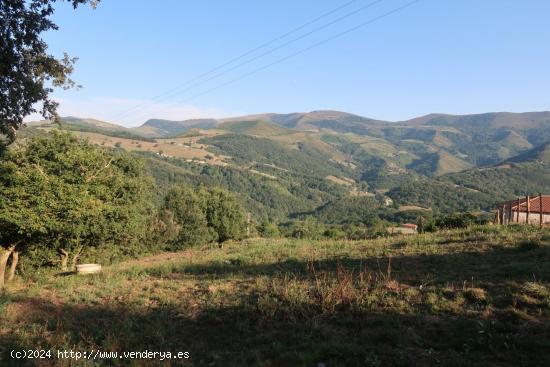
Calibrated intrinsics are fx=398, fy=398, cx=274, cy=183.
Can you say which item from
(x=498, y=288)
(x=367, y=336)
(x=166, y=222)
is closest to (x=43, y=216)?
(x=367, y=336)

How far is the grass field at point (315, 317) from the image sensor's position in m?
6.47

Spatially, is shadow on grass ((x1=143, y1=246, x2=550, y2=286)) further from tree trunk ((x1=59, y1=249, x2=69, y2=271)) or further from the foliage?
the foliage

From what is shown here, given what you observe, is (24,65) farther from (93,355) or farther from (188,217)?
(188,217)

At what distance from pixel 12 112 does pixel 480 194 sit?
210973 millimetres

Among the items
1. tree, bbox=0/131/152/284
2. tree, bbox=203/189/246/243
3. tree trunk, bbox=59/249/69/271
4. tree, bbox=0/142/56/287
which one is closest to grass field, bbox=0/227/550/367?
tree, bbox=0/142/56/287

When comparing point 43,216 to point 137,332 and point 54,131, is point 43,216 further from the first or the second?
point 137,332

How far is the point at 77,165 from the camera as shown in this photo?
71.4 feet

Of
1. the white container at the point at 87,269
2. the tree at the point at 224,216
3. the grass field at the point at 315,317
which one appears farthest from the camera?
the tree at the point at 224,216

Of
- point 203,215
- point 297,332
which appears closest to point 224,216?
point 203,215

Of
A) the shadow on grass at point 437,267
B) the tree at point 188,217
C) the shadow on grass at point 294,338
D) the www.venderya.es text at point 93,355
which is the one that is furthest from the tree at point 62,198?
the tree at point 188,217

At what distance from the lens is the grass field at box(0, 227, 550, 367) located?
6.47 meters

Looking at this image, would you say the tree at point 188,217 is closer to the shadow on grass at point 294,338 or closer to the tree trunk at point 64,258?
the tree trunk at point 64,258

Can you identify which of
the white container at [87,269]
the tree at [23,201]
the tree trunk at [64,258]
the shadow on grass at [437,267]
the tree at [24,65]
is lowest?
the tree trunk at [64,258]

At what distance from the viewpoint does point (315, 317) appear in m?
8.08
